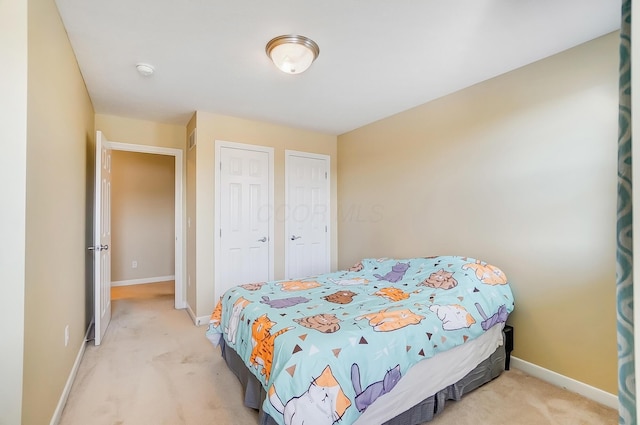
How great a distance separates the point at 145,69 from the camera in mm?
2379

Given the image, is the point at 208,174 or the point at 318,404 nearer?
the point at 318,404

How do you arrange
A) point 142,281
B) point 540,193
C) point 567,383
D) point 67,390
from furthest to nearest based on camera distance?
point 142,281, point 540,193, point 567,383, point 67,390

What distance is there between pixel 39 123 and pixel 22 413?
1308mm

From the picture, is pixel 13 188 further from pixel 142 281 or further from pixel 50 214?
pixel 142 281

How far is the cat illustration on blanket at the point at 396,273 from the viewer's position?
2.74 metres

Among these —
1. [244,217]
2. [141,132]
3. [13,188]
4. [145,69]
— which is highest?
[145,69]

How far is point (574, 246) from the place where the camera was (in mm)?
2104

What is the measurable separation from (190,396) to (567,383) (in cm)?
266

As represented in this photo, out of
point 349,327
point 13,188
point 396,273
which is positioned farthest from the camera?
point 396,273

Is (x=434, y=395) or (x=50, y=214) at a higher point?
(x=50, y=214)

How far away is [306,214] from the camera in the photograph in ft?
13.8

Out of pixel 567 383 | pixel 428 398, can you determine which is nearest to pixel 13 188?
pixel 428 398

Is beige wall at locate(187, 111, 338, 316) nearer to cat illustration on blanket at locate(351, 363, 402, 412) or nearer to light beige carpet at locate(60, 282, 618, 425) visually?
light beige carpet at locate(60, 282, 618, 425)

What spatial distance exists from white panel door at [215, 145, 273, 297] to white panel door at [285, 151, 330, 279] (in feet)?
1.02
